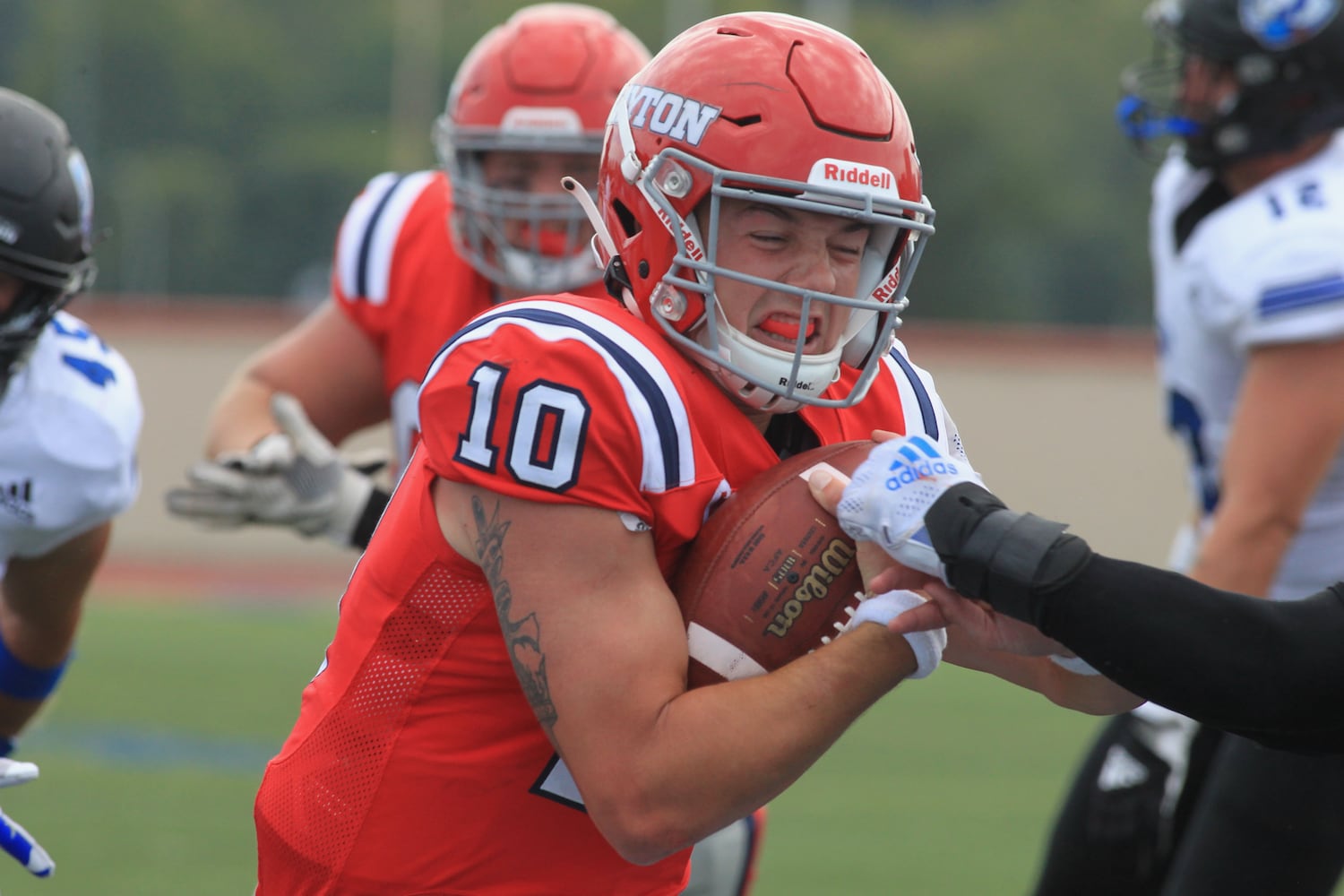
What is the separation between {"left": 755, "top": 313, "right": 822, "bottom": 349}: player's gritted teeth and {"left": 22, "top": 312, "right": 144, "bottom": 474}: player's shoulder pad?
1.67 m

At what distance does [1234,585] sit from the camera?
3.64 metres

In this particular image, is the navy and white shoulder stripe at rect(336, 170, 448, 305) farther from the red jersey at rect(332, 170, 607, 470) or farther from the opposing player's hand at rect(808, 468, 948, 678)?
the opposing player's hand at rect(808, 468, 948, 678)

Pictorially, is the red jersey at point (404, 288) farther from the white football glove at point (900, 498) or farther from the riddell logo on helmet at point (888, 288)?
the white football glove at point (900, 498)

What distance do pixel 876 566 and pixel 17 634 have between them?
1.93 metres

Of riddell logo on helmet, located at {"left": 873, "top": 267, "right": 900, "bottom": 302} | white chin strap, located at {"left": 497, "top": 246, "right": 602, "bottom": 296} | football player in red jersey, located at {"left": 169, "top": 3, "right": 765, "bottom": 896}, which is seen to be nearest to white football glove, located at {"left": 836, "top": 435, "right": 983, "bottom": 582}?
riddell logo on helmet, located at {"left": 873, "top": 267, "right": 900, "bottom": 302}

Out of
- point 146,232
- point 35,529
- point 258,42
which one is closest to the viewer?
point 35,529

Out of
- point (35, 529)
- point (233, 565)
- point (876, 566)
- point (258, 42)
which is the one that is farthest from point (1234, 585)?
point (258, 42)

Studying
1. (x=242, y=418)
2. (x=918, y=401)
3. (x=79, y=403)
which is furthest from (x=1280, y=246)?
(x=79, y=403)

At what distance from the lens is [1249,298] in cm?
374

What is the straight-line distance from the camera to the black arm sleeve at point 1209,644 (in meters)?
2.12

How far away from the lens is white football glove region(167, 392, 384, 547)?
12.4 ft

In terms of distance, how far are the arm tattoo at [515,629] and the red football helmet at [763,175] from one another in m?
0.39

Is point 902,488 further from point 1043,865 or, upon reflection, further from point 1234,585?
point 1043,865

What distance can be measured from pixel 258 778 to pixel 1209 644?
5.27 meters
